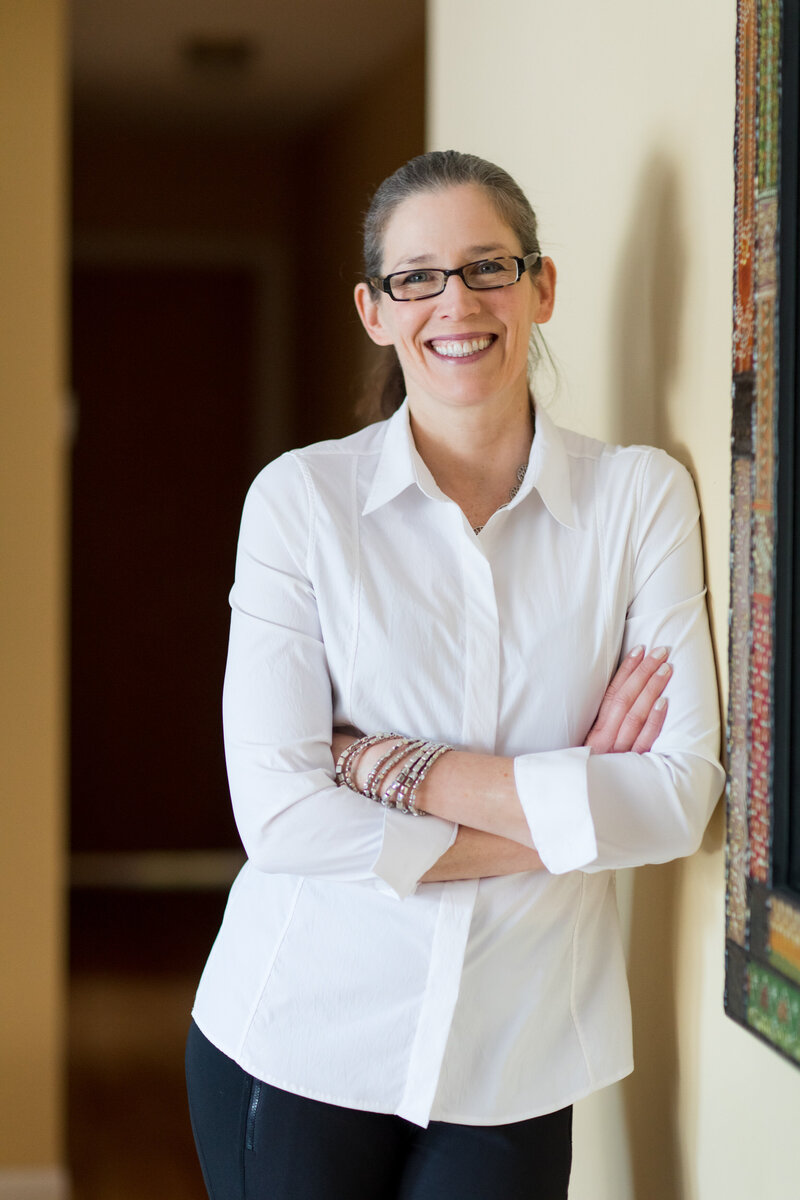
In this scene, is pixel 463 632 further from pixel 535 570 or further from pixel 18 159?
pixel 18 159

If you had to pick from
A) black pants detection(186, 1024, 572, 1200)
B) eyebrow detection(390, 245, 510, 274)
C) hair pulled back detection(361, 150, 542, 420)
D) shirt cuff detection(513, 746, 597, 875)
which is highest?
hair pulled back detection(361, 150, 542, 420)

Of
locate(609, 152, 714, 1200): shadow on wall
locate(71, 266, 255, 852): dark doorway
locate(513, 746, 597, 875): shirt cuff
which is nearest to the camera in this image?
locate(513, 746, 597, 875): shirt cuff

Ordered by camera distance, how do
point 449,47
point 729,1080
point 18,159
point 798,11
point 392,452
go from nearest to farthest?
point 798,11 < point 729,1080 < point 392,452 < point 449,47 < point 18,159

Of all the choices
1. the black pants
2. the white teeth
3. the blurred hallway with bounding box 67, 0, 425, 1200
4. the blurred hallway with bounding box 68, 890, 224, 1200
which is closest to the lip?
the white teeth

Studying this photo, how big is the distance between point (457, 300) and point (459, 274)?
0.10ft

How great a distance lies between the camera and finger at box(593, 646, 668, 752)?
1.23 m

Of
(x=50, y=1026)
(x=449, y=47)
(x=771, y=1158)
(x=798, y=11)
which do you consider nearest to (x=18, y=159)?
(x=449, y=47)

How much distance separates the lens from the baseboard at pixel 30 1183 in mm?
3205

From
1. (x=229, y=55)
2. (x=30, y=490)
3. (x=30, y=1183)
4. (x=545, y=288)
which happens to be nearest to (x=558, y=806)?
(x=545, y=288)

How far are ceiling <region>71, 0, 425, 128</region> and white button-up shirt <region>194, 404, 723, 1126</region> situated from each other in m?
3.51

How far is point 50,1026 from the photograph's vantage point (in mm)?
3215

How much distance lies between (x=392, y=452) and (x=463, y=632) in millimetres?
206

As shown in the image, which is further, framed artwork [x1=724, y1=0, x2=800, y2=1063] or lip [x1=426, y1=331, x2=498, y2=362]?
lip [x1=426, y1=331, x2=498, y2=362]

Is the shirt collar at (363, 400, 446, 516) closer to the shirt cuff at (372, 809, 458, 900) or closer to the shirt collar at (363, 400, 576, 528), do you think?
the shirt collar at (363, 400, 576, 528)
